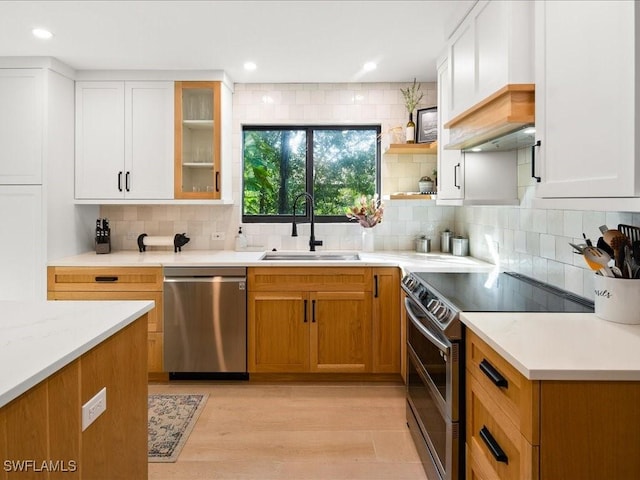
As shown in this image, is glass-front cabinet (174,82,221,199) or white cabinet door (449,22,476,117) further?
glass-front cabinet (174,82,221,199)

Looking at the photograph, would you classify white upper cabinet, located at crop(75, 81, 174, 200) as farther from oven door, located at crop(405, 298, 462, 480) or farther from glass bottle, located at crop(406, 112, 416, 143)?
oven door, located at crop(405, 298, 462, 480)

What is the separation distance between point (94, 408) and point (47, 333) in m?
0.26

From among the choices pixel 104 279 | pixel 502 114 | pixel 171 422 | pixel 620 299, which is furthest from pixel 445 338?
pixel 104 279

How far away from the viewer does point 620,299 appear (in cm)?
151

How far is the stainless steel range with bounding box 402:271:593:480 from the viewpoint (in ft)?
5.64

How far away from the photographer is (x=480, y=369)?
151cm

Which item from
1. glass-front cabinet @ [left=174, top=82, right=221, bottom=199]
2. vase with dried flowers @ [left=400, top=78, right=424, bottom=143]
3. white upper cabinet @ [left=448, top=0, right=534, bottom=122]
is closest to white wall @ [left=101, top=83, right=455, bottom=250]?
vase with dried flowers @ [left=400, top=78, right=424, bottom=143]

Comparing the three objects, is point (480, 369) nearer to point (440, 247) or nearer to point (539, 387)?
point (539, 387)

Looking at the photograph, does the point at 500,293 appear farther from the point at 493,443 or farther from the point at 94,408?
the point at 94,408

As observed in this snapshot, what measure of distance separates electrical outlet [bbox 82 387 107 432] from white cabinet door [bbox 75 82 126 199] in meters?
2.60

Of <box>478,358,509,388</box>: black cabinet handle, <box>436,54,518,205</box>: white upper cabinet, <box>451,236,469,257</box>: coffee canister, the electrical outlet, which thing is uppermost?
<box>436,54,518,205</box>: white upper cabinet

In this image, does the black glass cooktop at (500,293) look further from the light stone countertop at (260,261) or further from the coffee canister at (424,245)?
the coffee canister at (424,245)

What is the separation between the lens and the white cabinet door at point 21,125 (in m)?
3.29

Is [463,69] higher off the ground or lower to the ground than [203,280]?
higher
